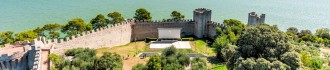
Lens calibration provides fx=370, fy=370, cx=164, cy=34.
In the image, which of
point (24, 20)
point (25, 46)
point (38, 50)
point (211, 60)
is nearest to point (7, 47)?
point (25, 46)

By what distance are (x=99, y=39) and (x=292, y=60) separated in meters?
15.3

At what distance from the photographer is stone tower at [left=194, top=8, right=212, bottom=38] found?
1228 inches

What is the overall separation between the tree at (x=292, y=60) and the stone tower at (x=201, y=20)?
1521 cm

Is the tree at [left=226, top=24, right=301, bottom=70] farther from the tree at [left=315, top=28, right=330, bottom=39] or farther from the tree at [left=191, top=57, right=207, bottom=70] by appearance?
the tree at [left=315, top=28, right=330, bottom=39]

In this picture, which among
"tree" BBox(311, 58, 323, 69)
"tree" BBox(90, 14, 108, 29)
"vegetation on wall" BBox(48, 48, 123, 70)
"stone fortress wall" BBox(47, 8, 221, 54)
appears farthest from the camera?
"tree" BBox(90, 14, 108, 29)

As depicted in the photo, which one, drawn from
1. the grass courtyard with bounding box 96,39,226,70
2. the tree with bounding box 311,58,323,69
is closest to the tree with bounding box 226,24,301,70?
the grass courtyard with bounding box 96,39,226,70

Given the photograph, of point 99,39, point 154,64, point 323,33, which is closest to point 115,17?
point 99,39

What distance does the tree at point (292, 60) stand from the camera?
1608cm

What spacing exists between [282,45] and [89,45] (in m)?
14.4

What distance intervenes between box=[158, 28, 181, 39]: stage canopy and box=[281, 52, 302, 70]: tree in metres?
15.2

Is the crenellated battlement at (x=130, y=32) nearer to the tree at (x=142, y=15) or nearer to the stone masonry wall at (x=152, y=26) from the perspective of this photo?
the stone masonry wall at (x=152, y=26)

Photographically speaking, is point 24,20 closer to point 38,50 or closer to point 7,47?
point 7,47

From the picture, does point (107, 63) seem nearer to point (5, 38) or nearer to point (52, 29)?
point (5, 38)

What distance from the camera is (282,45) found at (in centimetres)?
1664
